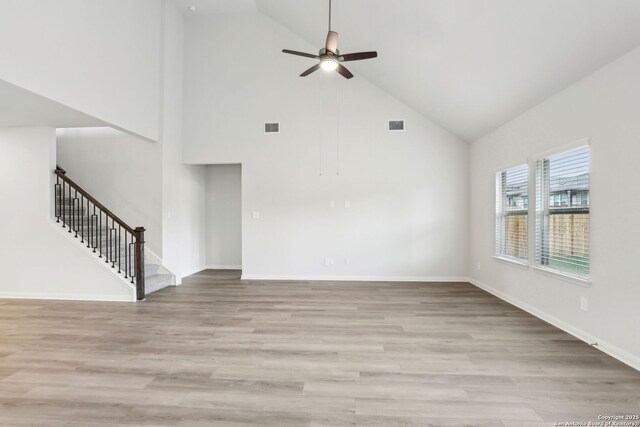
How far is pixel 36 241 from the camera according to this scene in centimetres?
527

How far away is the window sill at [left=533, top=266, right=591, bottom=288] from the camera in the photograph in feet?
11.4

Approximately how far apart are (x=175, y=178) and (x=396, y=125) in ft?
14.8

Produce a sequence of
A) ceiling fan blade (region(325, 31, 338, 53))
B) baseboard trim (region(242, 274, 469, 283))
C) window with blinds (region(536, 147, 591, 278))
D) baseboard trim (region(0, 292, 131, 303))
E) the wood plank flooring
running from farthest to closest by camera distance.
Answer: baseboard trim (region(242, 274, 469, 283))
baseboard trim (region(0, 292, 131, 303))
ceiling fan blade (region(325, 31, 338, 53))
window with blinds (region(536, 147, 591, 278))
the wood plank flooring

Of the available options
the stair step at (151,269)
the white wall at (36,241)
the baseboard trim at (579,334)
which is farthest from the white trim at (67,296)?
the baseboard trim at (579,334)

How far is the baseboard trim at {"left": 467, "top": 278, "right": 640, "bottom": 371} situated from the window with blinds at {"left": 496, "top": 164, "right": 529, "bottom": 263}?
2.03 feet

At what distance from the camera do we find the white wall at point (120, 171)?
6.27 metres

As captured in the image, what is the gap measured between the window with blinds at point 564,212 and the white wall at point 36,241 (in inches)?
231

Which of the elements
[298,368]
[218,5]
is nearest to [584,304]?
[298,368]

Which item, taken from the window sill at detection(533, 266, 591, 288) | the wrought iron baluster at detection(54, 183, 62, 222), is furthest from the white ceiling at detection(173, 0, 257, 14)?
the window sill at detection(533, 266, 591, 288)

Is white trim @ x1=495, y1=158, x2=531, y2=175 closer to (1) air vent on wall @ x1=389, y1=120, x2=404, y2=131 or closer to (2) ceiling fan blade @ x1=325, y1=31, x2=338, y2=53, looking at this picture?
(1) air vent on wall @ x1=389, y1=120, x2=404, y2=131

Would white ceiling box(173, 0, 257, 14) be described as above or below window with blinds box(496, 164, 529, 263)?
above

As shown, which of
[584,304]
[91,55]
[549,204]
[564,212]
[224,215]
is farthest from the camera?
[224,215]

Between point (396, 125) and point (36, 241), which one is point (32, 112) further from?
point (396, 125)

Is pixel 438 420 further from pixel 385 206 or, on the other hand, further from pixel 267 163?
pixel 267 163
